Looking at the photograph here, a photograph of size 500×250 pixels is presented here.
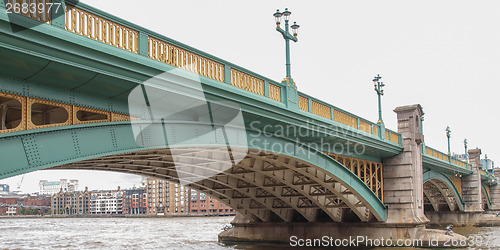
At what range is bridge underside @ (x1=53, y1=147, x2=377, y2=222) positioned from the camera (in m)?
23.0

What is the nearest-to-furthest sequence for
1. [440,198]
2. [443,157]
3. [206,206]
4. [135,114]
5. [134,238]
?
1. [135,114]
2. [443,157]
3. [134,238]
4. [440,198]
5. [206,206]

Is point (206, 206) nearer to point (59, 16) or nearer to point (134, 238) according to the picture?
point (134, 238)

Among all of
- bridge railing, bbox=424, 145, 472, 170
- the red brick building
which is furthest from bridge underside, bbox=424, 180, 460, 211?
the red brick building

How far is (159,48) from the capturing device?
1235 centimetres

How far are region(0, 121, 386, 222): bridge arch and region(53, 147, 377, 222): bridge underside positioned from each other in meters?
0.05

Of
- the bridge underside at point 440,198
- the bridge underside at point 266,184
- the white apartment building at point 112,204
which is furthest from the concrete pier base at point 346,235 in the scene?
the white apartment building at point 112,204

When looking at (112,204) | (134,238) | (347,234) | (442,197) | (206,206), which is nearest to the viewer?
(347,234)

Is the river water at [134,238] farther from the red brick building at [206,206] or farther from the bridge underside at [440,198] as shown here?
the red brick building at [206,206]

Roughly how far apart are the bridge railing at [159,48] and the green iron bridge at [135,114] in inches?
1.1

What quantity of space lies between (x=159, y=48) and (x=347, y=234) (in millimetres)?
20427

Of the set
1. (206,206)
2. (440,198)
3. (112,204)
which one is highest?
(440,198)

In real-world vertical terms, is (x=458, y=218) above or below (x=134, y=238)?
above

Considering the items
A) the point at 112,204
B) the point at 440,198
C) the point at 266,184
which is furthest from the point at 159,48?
the point at 112,204

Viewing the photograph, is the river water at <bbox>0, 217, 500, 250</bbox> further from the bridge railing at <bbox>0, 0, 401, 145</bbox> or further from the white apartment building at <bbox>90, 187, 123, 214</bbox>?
the white apartment building at <bbox>90, 187, 123, 214</bbox>
